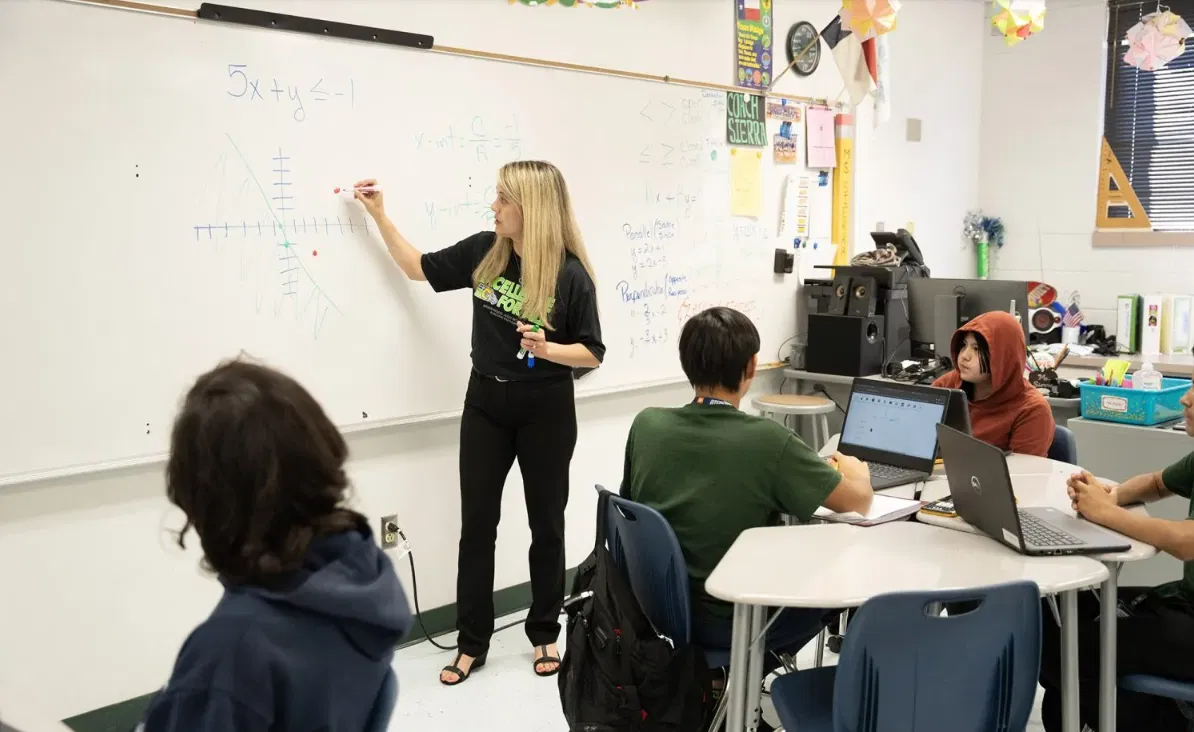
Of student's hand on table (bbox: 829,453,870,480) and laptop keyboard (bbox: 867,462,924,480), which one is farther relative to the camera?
laptop keyboard (bbox: 867,462,924,480)

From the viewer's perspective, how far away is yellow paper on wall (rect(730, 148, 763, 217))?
413 cm

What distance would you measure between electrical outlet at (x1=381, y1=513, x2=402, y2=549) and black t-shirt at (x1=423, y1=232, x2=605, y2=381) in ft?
2.00

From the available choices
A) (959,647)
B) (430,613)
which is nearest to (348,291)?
(430,613)

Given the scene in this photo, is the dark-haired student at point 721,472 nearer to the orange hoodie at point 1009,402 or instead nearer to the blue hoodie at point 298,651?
the orange hoodie at point 1009,402

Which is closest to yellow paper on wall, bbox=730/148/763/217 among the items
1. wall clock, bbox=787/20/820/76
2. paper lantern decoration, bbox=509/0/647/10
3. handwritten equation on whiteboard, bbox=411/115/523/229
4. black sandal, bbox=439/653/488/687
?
wall clock, bbox=787/20/820/76

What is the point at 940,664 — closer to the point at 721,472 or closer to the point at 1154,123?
the point at 721,472

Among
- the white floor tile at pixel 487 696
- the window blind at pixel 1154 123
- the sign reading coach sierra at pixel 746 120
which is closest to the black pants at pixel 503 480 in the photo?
the white floor tile at pixel 487 696

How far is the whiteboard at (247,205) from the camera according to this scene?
2420mm

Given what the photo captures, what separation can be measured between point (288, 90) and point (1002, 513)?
2188 mm

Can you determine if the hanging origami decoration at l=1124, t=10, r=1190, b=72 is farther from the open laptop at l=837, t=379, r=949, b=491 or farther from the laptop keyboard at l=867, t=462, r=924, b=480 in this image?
the laptop keyboard at l=867, t=462, r=924, b=480

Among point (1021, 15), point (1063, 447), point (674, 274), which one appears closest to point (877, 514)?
point (1063, 447)

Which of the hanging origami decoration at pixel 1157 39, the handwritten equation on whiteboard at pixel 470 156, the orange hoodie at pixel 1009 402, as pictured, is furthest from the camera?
the hanging origami decoration at pixel 1157 39

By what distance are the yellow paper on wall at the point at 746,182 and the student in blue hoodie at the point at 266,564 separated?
3243 millimetres

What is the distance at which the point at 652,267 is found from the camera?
150 inches
